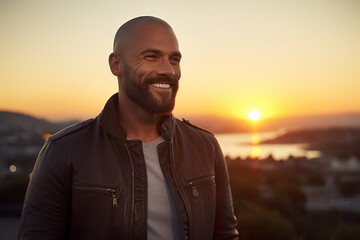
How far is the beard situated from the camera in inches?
66.9

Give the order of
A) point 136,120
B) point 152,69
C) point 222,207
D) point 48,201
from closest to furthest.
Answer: point 48,201, point 152,69, point 136,120, point 222,207

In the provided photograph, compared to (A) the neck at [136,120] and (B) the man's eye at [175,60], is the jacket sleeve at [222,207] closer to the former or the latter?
(A) the neck at [136,120]

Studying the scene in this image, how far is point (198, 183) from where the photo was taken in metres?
→ 1.77

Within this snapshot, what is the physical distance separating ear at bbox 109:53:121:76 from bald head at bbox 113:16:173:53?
31 mm

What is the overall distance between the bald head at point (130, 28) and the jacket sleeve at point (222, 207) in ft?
2.10

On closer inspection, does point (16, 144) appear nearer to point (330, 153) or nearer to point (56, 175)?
point (56, 175)

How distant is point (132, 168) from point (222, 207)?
1.69ft

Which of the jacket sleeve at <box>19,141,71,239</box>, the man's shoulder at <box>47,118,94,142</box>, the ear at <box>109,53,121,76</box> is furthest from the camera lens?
the ear at <box>109,53,121,76</box>

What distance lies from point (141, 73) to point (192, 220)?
2.09ft

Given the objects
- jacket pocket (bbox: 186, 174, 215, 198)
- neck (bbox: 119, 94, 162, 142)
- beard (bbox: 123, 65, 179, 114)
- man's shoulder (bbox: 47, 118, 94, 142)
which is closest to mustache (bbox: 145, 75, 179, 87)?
beard (bbox: 123, 65, 179, 114)

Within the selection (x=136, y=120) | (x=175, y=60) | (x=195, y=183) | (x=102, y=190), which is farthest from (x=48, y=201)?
(x=175, y=60)

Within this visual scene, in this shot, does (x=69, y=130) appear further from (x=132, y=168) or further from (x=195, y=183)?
(x=195, y=183)

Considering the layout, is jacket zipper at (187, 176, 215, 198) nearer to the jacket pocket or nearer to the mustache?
the jacket pocket

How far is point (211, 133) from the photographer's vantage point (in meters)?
2.03
